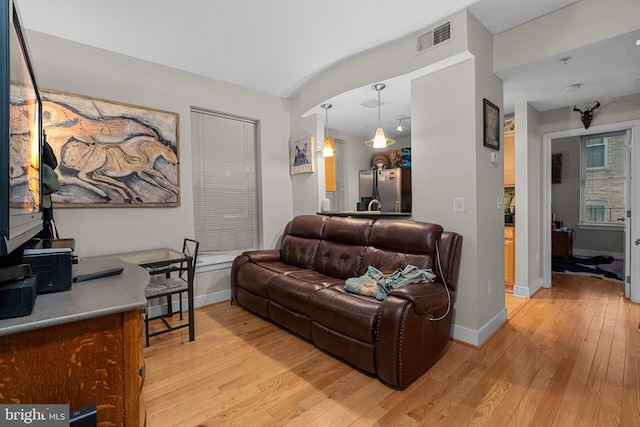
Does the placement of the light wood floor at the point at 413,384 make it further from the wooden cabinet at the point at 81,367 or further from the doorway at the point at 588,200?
the doorway at the point at 588,200

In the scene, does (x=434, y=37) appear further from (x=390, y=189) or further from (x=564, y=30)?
(x=390, y=189)

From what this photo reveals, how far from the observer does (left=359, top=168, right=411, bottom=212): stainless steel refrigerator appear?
17.0ft

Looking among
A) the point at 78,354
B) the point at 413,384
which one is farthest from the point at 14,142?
the point at 413,384

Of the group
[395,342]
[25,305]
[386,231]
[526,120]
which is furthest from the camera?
[526,120]

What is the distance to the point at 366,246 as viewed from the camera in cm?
296

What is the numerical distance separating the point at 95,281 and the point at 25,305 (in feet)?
1.52

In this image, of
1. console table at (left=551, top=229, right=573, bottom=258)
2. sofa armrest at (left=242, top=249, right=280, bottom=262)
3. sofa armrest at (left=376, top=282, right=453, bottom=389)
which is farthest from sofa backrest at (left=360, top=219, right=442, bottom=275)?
console table at (left=551, top=229, right=573, bottom=258)

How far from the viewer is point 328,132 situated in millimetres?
5379

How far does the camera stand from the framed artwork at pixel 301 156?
3.98m

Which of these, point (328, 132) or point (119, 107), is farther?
point (328, 132)

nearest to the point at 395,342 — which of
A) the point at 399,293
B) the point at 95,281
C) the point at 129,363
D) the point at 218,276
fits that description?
the point at 399,293

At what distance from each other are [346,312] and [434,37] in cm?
242

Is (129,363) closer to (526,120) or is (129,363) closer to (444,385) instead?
(444,385)

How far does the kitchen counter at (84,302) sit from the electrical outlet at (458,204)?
7.86ft
